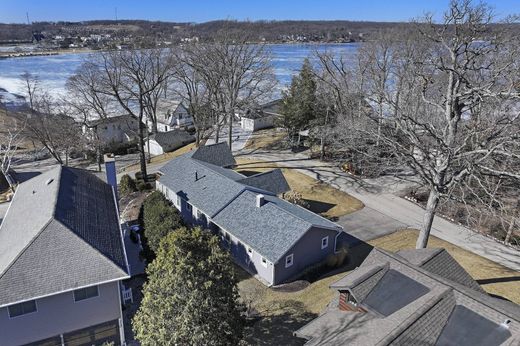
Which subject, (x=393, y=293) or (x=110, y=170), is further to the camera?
(x=110, y=170)

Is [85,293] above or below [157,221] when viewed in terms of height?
above

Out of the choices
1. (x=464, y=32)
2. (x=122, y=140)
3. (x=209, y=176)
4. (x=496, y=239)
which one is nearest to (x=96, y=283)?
(x=209, y=176)

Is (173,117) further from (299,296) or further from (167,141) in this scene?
(299,296)

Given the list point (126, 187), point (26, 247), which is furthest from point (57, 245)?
point (126, 187)

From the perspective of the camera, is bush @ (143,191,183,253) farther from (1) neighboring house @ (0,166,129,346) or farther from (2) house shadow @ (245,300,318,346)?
(2) house shadow @ (245,300,318,346)

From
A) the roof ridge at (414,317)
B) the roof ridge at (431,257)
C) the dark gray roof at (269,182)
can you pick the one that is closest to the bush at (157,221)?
the dark gray roof at (269,182)

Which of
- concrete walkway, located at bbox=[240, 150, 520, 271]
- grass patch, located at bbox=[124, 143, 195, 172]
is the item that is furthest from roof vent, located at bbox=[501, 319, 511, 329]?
grass patch, located at bbox=[124, 143, 195, 172]
